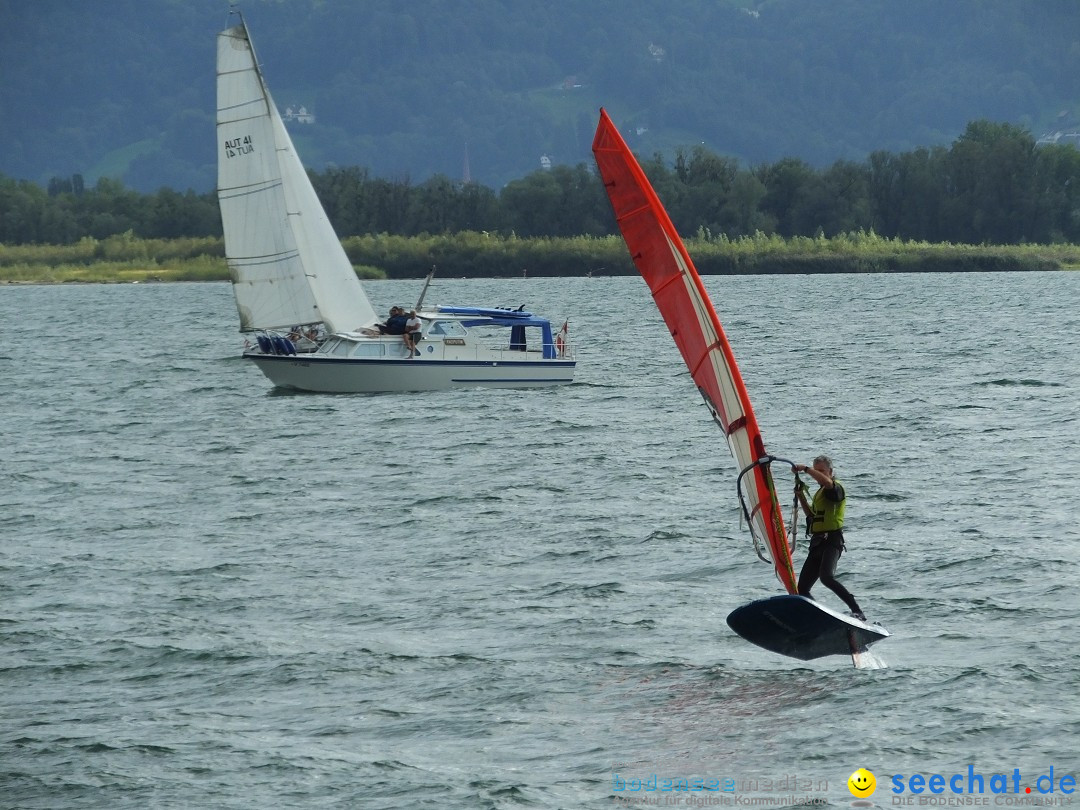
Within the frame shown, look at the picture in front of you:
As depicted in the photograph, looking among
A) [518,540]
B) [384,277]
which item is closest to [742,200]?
[384,277]

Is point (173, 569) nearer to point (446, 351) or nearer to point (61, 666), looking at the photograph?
point (61, 666)

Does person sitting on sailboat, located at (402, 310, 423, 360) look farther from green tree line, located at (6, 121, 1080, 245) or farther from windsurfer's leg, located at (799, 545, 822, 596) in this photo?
green tree line, located at (6, 121, 1080, 245)

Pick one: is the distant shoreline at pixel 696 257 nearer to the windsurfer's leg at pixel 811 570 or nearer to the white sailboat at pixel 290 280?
the white sailboat at pixel 290 280

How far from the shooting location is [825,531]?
18.4m

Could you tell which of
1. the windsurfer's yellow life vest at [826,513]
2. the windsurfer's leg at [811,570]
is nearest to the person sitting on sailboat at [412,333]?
the windsurfer's leg at [811,570]

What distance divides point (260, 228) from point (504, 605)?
3115 cm

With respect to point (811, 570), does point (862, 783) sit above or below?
below

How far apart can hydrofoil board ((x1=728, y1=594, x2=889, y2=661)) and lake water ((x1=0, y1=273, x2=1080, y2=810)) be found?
35cm

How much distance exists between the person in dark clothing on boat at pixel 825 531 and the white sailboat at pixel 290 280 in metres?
30.2

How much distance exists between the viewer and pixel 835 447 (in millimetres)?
37094

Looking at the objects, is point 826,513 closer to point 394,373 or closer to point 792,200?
point 394,373

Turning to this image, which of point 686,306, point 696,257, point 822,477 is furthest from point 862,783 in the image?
point 696,257

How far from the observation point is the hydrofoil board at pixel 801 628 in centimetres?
1788

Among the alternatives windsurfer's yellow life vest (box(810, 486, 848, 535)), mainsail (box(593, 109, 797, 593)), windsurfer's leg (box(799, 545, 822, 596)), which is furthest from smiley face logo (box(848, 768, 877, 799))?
windsurfer's yellow life vest (box(810, 486, 848, 535))
